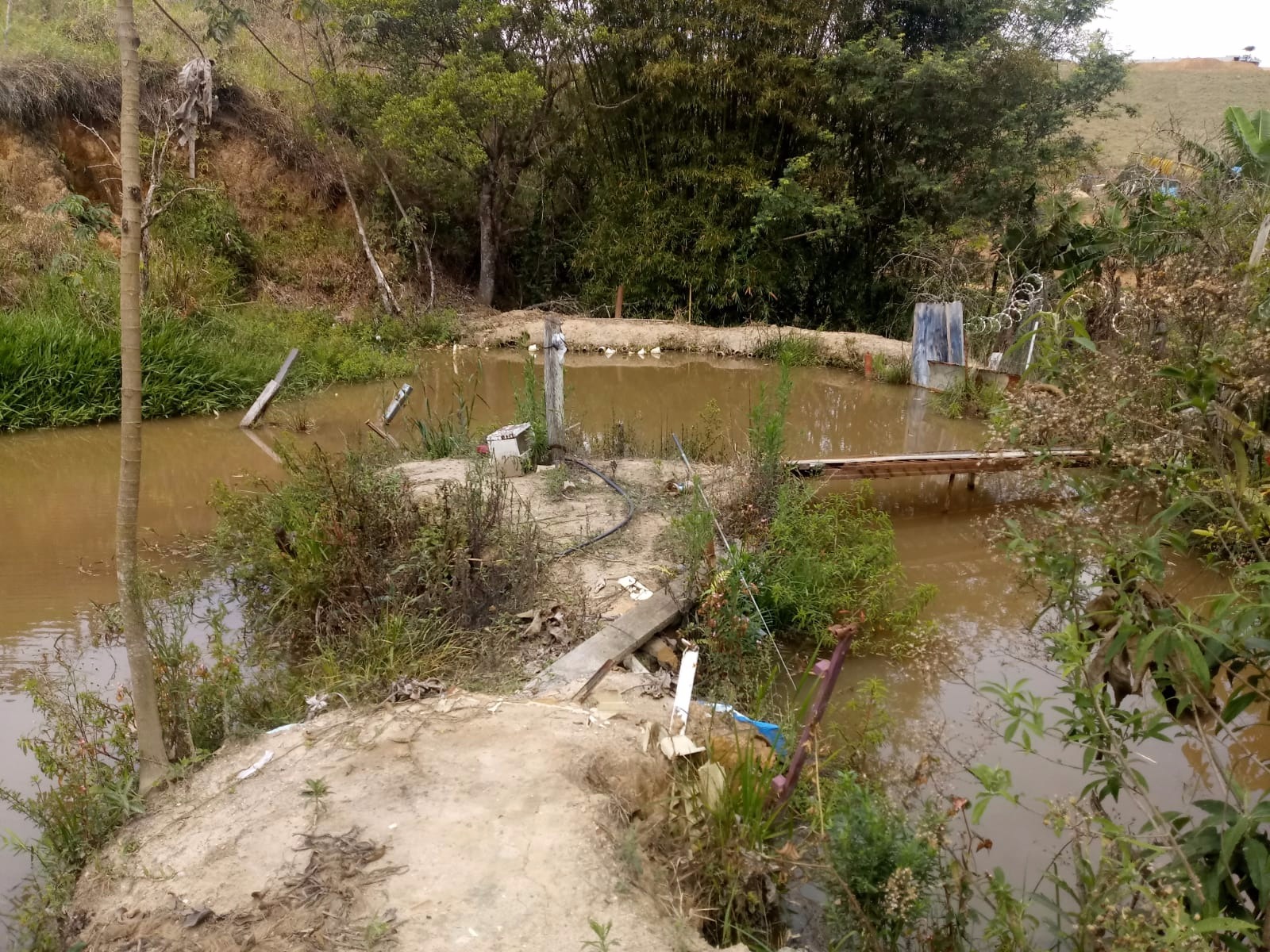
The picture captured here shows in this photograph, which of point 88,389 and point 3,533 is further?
point 88,389

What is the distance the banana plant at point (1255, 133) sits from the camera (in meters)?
3.66

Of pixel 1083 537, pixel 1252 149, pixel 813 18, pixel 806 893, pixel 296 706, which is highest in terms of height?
pixel 813 18

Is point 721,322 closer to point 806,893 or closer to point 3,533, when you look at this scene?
point 3,533

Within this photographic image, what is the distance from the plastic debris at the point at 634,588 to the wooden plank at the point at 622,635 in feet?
0.24

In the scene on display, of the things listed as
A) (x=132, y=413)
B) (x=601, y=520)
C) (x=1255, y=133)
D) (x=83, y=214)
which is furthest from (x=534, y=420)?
(x=83, y=214)

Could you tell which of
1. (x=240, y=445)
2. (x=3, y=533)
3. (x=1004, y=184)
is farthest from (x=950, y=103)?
(x=3, y=533)

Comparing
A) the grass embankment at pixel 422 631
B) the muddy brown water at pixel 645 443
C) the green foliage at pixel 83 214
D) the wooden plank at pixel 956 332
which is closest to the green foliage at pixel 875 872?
the grass embankment at pixel 422 631

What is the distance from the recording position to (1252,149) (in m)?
3.71

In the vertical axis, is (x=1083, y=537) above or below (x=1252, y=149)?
below

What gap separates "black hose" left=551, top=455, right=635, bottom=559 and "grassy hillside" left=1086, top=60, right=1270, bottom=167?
871 inches

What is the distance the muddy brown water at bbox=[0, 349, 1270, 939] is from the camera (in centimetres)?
385

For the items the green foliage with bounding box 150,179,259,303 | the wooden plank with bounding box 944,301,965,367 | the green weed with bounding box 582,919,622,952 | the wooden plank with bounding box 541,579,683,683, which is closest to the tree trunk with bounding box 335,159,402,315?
the green foliage with bounding box 150,179,259,303

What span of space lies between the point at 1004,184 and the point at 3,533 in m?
12.0

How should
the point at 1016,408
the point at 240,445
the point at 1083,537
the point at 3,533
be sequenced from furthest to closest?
the point at 240,445, the point at 3,533, the point at 1016,408, the point at 1083,537
